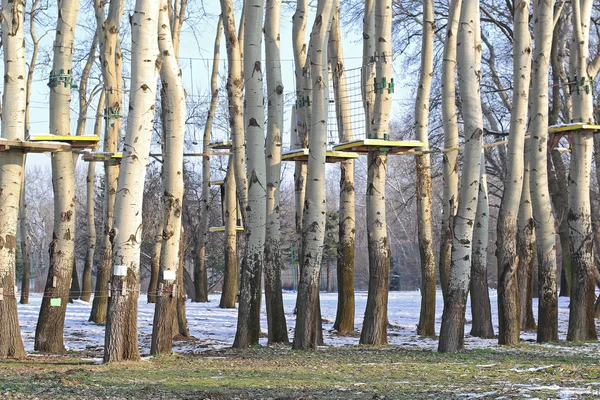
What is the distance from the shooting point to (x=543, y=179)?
15.0 meters

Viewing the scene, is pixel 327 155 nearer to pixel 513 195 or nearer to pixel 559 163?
pixel 513 195

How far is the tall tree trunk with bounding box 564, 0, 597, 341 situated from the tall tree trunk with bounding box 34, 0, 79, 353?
27.8ft

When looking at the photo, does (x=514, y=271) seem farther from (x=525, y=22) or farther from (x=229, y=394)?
(x=229, y=394)

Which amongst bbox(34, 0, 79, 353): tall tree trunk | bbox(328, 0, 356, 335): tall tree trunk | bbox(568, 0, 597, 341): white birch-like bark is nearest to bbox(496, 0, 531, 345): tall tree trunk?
bbox(568, 0, 597, 341): white birch-like bark

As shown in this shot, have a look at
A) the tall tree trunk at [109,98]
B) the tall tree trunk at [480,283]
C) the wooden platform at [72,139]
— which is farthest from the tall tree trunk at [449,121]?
the wooden platform at [72,139]

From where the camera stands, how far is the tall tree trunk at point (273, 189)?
14609 mm

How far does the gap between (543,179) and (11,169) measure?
8575mm

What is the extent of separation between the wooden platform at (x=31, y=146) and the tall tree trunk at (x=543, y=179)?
25.6 feet

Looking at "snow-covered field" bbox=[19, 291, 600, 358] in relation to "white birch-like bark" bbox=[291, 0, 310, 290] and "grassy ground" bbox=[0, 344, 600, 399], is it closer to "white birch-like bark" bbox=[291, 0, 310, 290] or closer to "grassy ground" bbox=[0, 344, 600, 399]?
"grassy ground" bbox=[0, 344, 600, 399]

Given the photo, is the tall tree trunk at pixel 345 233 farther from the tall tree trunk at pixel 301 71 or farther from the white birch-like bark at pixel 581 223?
the white birch-like bark at pixel 581 223

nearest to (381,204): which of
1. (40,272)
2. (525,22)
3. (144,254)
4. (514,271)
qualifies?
Result: (514,271)

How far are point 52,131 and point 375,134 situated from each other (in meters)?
4.97

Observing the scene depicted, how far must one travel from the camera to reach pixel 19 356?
11750mm

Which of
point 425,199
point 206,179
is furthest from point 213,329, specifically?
point 206,179
